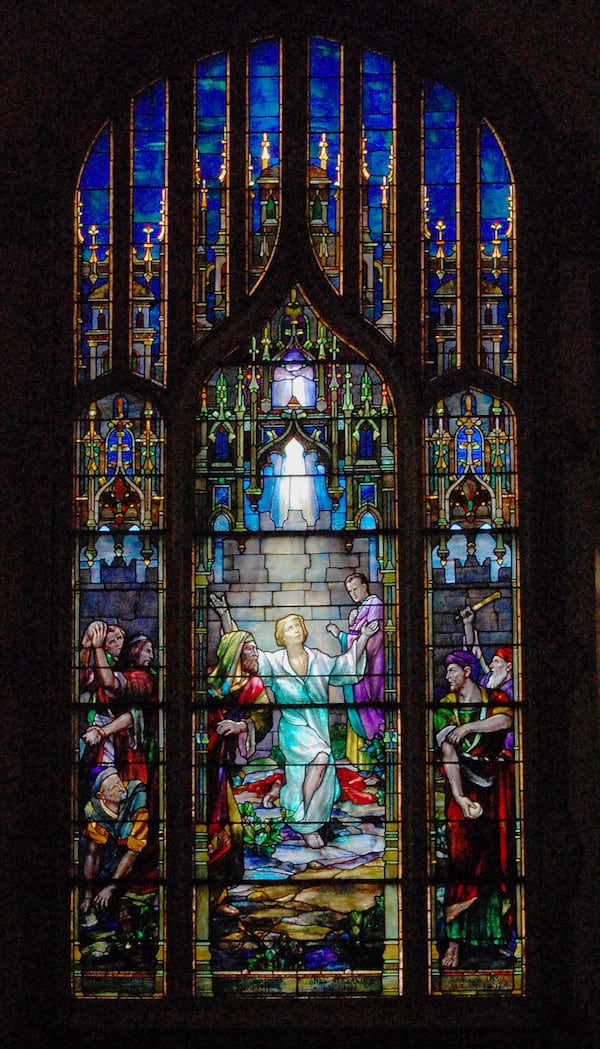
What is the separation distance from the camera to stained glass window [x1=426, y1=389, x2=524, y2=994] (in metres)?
7.61

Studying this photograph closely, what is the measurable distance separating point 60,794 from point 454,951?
1.75 meters

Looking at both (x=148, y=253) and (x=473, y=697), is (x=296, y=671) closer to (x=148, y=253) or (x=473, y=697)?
(x=473, y=697)

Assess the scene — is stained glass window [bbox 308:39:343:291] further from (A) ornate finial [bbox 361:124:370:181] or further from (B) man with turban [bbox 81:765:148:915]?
(B) man with turban [bbox 81:765:148:915]

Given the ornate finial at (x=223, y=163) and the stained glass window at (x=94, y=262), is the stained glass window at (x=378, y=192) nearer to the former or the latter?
the ornate finial at (x=223, y=163)

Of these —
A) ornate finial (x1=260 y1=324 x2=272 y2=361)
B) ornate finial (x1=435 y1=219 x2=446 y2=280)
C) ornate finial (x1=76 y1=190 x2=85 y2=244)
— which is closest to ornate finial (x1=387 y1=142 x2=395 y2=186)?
ornate finial (x1=435 y1=219 x2=446 y2=280)

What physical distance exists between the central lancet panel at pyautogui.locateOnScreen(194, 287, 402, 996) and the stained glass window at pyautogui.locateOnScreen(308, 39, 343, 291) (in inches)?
10.0

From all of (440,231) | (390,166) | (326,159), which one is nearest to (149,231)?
(326,159)

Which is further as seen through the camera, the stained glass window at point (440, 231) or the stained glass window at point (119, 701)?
the stained glass window at point (440, 231)

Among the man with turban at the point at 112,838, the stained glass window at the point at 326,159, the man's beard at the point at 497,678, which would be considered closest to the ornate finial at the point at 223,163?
the stained glass window at the point at 326,159

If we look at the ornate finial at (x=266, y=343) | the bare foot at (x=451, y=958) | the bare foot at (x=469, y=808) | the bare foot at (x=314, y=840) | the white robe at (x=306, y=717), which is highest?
the ornate finial at (x=266, y=343)

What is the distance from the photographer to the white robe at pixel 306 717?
7.70m

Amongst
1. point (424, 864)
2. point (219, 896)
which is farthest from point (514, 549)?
point (219, 896)

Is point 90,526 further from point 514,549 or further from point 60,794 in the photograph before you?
point 514,549

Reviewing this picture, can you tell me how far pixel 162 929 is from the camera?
7633 mm
